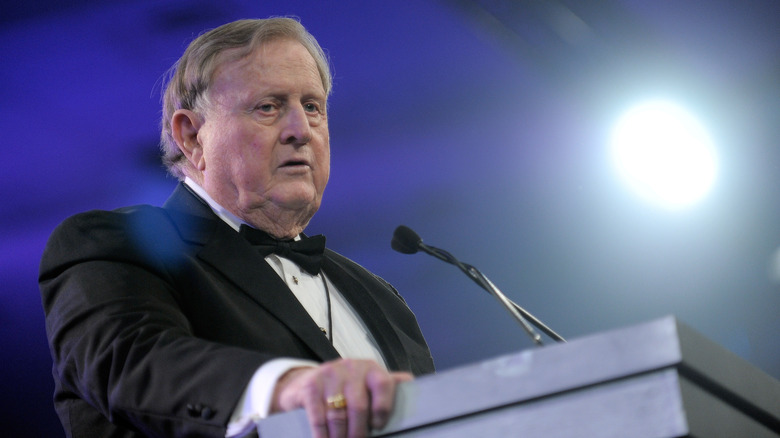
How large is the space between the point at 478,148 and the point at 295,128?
68.6 inches

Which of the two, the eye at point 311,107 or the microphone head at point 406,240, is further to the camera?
the eye at point 311,107

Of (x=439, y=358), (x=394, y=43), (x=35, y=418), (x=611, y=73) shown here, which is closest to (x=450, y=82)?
(x=394, y=43)

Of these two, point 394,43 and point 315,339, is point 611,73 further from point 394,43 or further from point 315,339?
point 315,339

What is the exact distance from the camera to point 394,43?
10.7 ft

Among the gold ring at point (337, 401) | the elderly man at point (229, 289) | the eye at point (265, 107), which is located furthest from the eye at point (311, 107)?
the gold ring at point (337, 401)

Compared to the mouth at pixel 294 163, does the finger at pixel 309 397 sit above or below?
below

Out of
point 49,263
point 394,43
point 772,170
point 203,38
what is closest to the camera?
point 49,263

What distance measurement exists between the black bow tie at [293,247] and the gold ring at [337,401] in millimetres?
995

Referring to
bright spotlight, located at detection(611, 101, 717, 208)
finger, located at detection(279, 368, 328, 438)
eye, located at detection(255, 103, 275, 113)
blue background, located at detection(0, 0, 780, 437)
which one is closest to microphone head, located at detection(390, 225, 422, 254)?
eye, located at detection(255, 103, 275, 113)

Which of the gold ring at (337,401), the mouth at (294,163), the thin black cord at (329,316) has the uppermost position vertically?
the mouth at (294,163)

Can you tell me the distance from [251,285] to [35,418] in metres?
3.14

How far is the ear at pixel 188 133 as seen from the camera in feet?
6.70

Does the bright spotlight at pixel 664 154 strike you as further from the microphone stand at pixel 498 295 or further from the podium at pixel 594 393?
the podium at pixel 594 393

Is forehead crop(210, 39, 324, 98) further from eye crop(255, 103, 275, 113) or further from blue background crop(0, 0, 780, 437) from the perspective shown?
blue background crop(0, 0, 780, 437)
